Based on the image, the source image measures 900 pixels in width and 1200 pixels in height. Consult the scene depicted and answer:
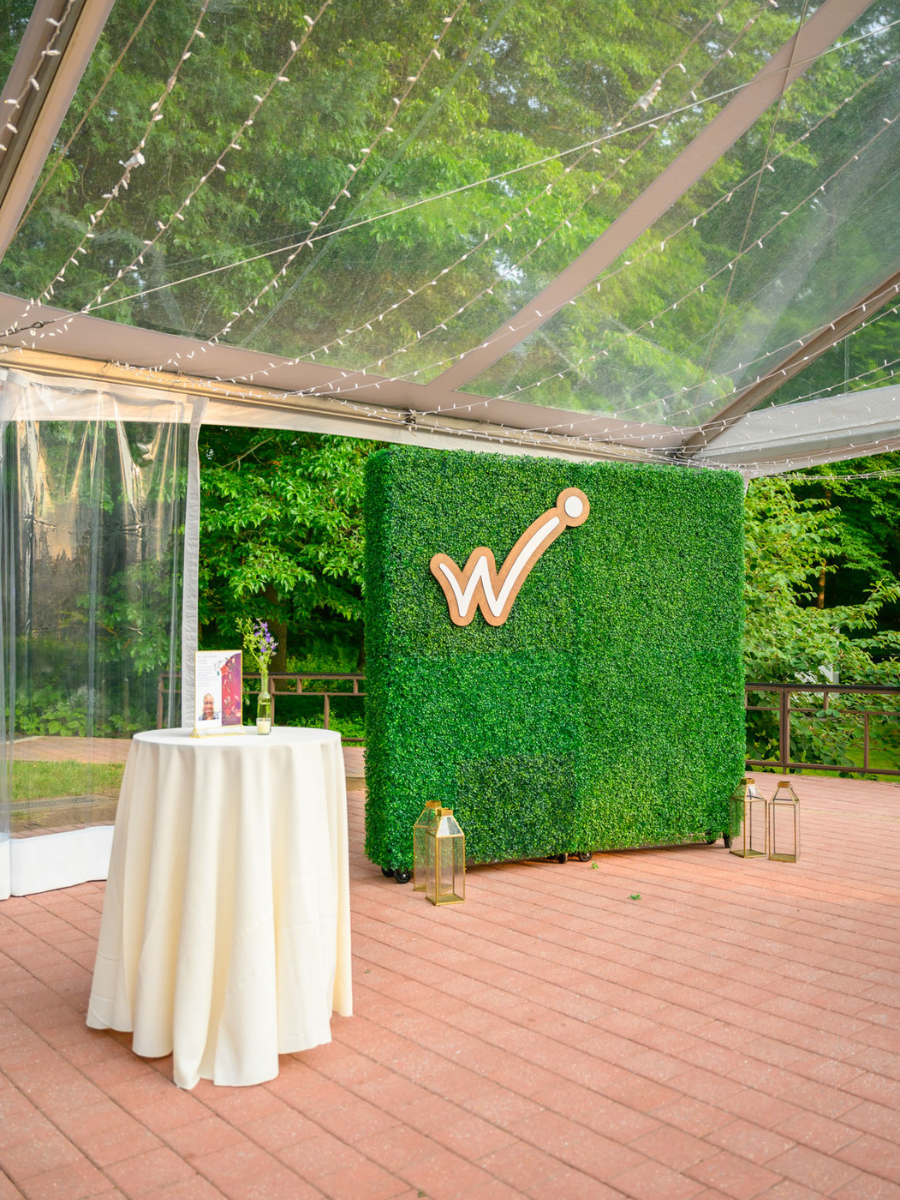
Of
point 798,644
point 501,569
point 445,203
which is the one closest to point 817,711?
point 798,644

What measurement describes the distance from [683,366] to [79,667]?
4524 millimetres

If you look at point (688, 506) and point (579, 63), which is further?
point (688, 506)

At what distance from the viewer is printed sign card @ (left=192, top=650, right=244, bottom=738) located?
3.16m

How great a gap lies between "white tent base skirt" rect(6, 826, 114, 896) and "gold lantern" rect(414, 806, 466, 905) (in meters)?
1.59

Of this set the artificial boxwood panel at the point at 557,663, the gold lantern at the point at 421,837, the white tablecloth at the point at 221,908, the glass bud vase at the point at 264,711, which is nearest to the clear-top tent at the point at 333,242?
the glass bud vase at the point at 264,711

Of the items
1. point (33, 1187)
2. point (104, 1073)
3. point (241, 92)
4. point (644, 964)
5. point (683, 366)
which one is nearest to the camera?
point (33, 1187)

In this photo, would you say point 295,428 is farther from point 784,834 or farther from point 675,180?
point 784,834

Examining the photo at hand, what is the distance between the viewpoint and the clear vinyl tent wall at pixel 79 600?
5.02 metres

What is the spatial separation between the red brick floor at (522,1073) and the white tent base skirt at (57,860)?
0.93 feet

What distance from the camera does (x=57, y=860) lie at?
507cm

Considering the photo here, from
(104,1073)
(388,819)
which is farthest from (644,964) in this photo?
(104,1073)

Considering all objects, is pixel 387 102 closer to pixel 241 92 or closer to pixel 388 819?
pixel 241 92

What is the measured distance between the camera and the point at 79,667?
526 cm

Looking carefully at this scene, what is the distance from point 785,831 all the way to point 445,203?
4428mm
